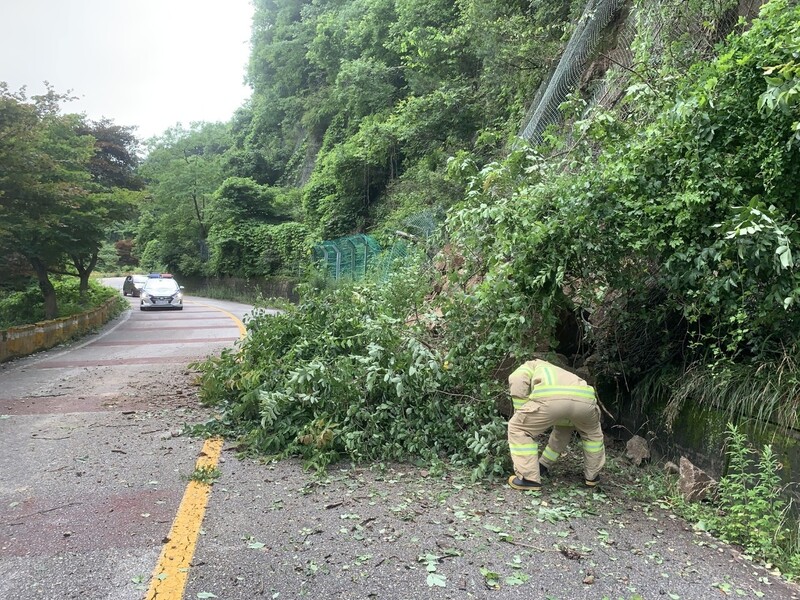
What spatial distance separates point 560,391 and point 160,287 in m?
23.3

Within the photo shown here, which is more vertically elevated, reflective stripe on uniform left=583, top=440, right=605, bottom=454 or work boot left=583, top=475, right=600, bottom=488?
reflective stripe on uniform left=583, top=440, right=605, bottom=454

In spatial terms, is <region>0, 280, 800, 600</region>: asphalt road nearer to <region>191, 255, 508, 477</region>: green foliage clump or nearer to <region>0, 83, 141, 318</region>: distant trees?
<region>191, 255, 508, 477</region>: green foliage clump

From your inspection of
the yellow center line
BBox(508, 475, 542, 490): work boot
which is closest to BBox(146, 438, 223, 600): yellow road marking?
the yellow center line

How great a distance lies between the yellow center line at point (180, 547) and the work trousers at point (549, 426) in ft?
7.20

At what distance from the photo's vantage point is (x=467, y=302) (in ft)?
16.3

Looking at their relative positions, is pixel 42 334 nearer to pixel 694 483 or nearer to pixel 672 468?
pixel 672 468

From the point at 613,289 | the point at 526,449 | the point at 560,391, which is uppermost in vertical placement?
the point at 613,289

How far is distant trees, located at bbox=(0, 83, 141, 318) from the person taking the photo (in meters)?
10.4

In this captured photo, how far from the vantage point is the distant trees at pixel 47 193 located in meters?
10.4

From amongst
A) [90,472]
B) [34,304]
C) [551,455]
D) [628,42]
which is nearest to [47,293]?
[34,304]

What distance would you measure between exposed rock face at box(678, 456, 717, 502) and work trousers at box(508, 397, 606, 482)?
53cm

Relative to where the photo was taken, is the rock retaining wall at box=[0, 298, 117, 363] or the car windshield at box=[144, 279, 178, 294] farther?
the car windshield at box=[144, 279, 178, 294]

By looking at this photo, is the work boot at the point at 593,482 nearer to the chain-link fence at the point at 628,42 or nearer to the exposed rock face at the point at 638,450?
the exposed rock face at the point at 638,450

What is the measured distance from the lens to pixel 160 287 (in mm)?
24359
